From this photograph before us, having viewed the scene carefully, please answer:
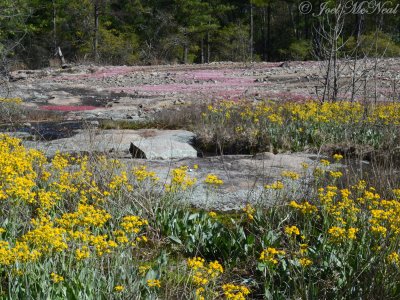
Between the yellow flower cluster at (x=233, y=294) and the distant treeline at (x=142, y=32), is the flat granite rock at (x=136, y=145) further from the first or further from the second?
the distant treeline at (x=142, y=32)

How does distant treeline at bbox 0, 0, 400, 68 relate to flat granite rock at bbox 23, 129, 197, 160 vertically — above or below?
above

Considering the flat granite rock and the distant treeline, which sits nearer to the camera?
the flat granite rock

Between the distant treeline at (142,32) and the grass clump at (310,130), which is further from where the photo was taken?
the distant treeline at (142,32)

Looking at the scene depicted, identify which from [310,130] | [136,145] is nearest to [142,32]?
[136,145]

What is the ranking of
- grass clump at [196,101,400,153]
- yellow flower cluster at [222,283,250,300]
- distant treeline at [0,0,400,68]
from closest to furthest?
yellow flower cluster at [222,283,250,300] → grass clump at [196,101,400,153] → distant treeline at [0,0,400,68]

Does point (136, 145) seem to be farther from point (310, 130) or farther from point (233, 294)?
point (233, 294)

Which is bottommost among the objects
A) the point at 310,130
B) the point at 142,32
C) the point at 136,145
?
the point at 136,145

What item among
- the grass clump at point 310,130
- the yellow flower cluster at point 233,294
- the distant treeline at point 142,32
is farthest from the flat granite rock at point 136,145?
the distant treeline at point 142,32

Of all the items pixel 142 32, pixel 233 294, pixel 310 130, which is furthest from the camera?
pixel 142 32

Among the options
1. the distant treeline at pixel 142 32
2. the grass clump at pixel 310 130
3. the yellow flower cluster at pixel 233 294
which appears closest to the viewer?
the yellow flower cluster at pixel 233 294

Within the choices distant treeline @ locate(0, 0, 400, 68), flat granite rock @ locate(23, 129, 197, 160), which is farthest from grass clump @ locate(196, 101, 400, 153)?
distant treeline @ locate(0, 0, 400, 68)

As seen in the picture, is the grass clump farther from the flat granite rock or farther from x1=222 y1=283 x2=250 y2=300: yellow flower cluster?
x1=222 y1=283 x2=250 y2=300: yellow flower cluster

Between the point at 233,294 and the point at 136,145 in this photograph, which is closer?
the point at 233,294

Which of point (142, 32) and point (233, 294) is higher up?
point (142, 32)
